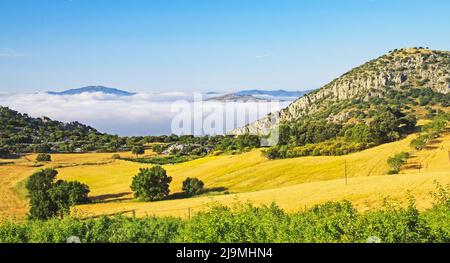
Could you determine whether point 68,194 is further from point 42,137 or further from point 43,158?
point 42,137

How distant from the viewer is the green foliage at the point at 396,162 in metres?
55.6

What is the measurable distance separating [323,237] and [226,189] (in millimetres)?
47192

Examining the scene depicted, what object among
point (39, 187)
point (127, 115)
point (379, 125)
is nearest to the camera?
point (39, 187)

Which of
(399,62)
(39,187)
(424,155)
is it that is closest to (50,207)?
(39,187)

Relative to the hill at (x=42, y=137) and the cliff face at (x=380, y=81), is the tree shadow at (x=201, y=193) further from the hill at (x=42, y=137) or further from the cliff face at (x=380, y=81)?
the cliff face at (x=380, y=81)

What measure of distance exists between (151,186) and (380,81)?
384 feet

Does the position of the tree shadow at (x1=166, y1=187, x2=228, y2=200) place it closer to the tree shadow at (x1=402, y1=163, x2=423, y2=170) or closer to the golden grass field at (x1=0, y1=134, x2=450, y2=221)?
the golden grass field at (x1=0, y1=134, x2=450, y2=221)

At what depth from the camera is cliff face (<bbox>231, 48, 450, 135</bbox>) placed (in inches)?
5832

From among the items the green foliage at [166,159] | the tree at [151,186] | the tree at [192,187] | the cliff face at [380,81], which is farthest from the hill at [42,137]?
the tree at [192,187]

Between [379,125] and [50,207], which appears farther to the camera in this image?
[379,125]

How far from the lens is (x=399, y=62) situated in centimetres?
16538

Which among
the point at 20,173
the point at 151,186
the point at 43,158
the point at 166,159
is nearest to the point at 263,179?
the point at 151,186

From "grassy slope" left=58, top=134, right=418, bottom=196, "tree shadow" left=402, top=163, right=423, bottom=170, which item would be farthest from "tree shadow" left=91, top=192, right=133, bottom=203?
"tree shadow" left=402, top=163, right=423, bottom=170

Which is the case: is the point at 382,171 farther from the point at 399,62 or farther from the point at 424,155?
the point at 399,62
